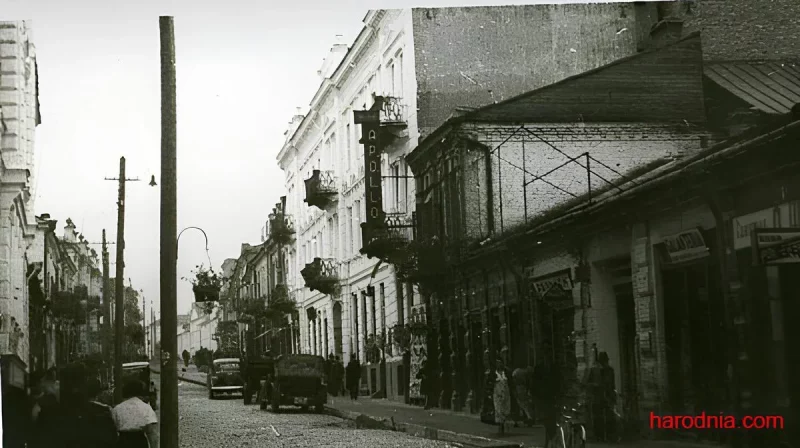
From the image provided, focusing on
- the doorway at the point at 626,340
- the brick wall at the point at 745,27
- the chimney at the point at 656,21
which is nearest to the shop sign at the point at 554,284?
the doorway at the point at 626,340

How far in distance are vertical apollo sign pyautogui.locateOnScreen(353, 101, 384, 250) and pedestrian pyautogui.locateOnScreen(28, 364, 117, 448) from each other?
242cm

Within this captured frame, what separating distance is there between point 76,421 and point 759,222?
4.97 metres

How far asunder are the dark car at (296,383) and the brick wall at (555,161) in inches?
68.1

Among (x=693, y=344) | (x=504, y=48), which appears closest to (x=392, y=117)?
(x=504, y=48)

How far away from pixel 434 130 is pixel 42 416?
3.60 meters

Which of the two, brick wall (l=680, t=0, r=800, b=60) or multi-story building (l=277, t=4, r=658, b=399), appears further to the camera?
multi-story building (l=277, t=4, r=658, b=399)

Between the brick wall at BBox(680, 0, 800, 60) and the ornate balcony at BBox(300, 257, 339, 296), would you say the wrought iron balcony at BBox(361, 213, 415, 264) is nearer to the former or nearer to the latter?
the ornate balcony at BBox(300, 257, 339, 296)

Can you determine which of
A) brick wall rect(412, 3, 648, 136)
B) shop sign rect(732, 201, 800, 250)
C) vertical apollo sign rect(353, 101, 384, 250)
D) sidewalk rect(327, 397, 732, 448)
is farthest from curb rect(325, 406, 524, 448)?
brick wall rect(412, 3, 648, 136)

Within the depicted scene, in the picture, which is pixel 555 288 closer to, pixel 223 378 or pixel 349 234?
pixel 349 234

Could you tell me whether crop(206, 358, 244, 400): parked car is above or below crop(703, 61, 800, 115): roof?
below

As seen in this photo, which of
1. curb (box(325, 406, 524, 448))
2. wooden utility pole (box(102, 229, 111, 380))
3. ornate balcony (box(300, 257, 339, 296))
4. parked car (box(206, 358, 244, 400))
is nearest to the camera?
curb (box(325, 406, 524, 448))

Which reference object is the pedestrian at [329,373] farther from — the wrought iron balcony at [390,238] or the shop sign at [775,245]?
the shop sign at [775,245]

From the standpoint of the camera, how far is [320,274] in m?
9.36

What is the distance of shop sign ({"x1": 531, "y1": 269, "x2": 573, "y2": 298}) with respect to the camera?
8516 millimetres
